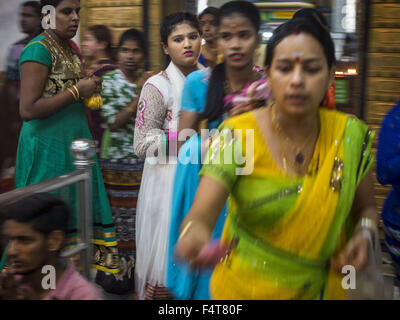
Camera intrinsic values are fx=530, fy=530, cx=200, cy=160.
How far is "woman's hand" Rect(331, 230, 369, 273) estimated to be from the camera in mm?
1532

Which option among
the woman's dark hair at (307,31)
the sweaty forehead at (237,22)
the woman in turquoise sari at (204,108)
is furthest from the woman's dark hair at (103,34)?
the woman's dark hair at (307,31)

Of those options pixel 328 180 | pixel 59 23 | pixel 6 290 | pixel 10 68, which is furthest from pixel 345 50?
pixel 6 290

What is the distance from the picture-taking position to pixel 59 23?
123 inches

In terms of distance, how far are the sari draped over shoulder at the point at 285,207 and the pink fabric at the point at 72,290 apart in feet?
2.07

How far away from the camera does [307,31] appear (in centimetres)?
157

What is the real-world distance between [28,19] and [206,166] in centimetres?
270

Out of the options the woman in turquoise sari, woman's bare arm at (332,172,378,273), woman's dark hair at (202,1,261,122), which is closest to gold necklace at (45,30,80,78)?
the woman in turquoise sari

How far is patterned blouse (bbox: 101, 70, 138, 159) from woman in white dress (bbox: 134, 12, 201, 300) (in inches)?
20.1

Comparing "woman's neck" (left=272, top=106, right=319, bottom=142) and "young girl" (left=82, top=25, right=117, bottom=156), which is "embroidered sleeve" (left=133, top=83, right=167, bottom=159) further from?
"woman's neck" (left=272, top=106, right=319, bottom=142)

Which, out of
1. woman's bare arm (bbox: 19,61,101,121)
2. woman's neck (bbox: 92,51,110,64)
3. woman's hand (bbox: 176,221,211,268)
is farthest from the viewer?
woman's neck (bbox: 92,51,110,64)

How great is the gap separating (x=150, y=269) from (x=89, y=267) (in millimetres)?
706

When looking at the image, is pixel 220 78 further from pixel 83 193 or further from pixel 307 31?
pixel 307 31

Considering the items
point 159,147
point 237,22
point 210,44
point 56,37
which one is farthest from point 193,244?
point 210,44

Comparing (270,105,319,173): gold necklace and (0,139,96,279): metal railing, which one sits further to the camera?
(0,139,96,279): metal railing
